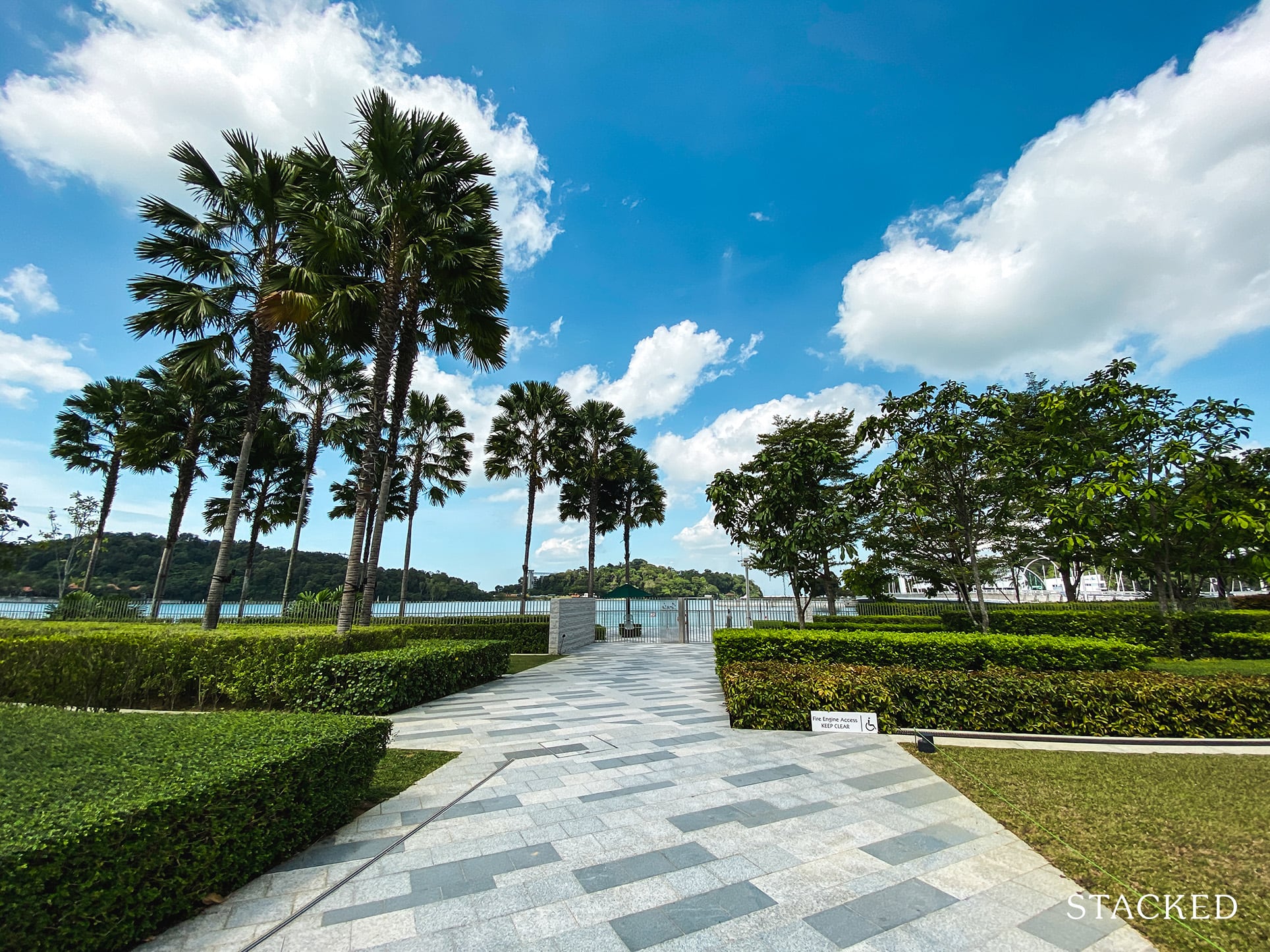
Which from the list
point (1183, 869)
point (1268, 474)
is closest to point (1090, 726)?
point (1183, 869)

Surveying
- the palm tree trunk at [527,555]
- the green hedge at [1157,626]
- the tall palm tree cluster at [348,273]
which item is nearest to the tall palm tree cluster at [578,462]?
the palm tree trunk at [527,555]

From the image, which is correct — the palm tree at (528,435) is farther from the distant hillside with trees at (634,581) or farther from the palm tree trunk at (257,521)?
the distant hillside with trees at (634,581)

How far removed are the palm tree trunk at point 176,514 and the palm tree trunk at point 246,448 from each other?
9841 mm

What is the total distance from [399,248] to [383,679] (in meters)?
7.69


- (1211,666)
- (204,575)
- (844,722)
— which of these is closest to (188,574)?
(204,575)

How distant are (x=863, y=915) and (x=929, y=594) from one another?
26.7 m

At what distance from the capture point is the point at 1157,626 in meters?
14.5

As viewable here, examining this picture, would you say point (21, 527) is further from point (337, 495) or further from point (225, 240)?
point (225, 240)

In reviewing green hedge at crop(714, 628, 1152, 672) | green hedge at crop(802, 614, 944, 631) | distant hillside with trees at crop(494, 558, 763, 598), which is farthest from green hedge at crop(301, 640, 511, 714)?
distant hillside with trees at crop(494, 558, 763, 598)

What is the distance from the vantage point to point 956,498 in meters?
11.1

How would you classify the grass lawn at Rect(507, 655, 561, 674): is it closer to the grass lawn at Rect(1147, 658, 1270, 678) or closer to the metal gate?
the metal gate

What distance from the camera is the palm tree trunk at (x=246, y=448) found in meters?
10.4

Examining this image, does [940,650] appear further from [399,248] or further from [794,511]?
[399,248]

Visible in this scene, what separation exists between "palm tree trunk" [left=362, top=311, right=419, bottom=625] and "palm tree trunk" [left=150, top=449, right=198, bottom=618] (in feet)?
37.5
